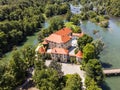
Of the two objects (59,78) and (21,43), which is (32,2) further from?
(59,78)

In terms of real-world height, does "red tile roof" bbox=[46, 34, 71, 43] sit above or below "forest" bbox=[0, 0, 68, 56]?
above

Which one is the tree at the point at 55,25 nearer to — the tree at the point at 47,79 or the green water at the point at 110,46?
the green water at the point at 110,46

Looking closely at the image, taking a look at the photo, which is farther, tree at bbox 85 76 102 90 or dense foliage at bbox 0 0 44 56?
dense foliage at bbox 0 0 44 56

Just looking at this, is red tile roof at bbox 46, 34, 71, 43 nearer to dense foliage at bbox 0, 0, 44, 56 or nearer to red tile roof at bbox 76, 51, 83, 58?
red tile roof at bbox 76, 51, 83, 58

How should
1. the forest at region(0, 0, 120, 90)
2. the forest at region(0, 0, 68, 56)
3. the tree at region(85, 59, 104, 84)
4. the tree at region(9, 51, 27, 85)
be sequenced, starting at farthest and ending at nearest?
the forest at region(0, 0, 68, 56), the tree at region(9, 51, 27, 85), the tree at region(85, 59, 104, 84), the forest at region(0, 0, 120, 90)


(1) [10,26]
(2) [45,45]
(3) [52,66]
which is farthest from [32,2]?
(3) [52,66]

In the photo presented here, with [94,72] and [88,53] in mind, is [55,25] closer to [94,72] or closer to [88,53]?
[88,53]

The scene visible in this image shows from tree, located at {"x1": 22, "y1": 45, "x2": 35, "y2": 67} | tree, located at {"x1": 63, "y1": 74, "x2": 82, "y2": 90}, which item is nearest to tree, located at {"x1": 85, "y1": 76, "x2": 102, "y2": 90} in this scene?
tree, located at {"x1": 63, "y1": 74, "x2": 82, "y2": 90}

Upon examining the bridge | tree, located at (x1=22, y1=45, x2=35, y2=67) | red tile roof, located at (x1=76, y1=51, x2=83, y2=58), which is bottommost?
the bridge

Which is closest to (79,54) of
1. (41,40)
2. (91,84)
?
(91,84)
